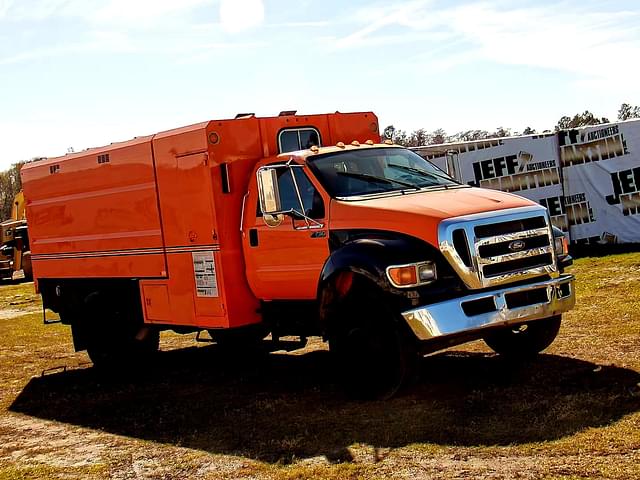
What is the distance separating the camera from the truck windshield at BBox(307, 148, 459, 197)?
848 cm

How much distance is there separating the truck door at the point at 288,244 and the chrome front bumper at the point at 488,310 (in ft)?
4.56

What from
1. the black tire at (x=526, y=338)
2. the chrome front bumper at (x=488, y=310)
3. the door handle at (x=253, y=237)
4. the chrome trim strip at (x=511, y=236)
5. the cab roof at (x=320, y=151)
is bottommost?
the black tire at (x=526, y=338)

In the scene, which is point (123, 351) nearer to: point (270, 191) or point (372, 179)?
point (270, 191)

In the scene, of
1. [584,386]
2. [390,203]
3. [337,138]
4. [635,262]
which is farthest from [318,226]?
[635,262]

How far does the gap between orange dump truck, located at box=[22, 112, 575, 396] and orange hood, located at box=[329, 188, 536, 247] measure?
0.06 ft

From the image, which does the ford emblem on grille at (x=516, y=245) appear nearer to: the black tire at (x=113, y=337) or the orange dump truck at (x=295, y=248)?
the orange dump truck at (x=295, y=248)

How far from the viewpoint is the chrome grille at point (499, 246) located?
292 inches

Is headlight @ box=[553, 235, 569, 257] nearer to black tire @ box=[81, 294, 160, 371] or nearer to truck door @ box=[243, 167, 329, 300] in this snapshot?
truck door @ box=[243, 167, 329, 300]

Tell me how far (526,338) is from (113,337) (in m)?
5.28

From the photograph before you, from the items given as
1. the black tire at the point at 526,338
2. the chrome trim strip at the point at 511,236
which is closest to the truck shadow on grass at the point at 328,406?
the black tire at the point at 526,338

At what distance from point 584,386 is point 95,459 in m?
4.06

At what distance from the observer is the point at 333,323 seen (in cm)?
809

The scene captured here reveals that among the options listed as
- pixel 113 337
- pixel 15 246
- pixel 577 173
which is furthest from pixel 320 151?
pixel 15 246

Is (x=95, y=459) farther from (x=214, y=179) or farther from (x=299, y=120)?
(x=299, y=120)
